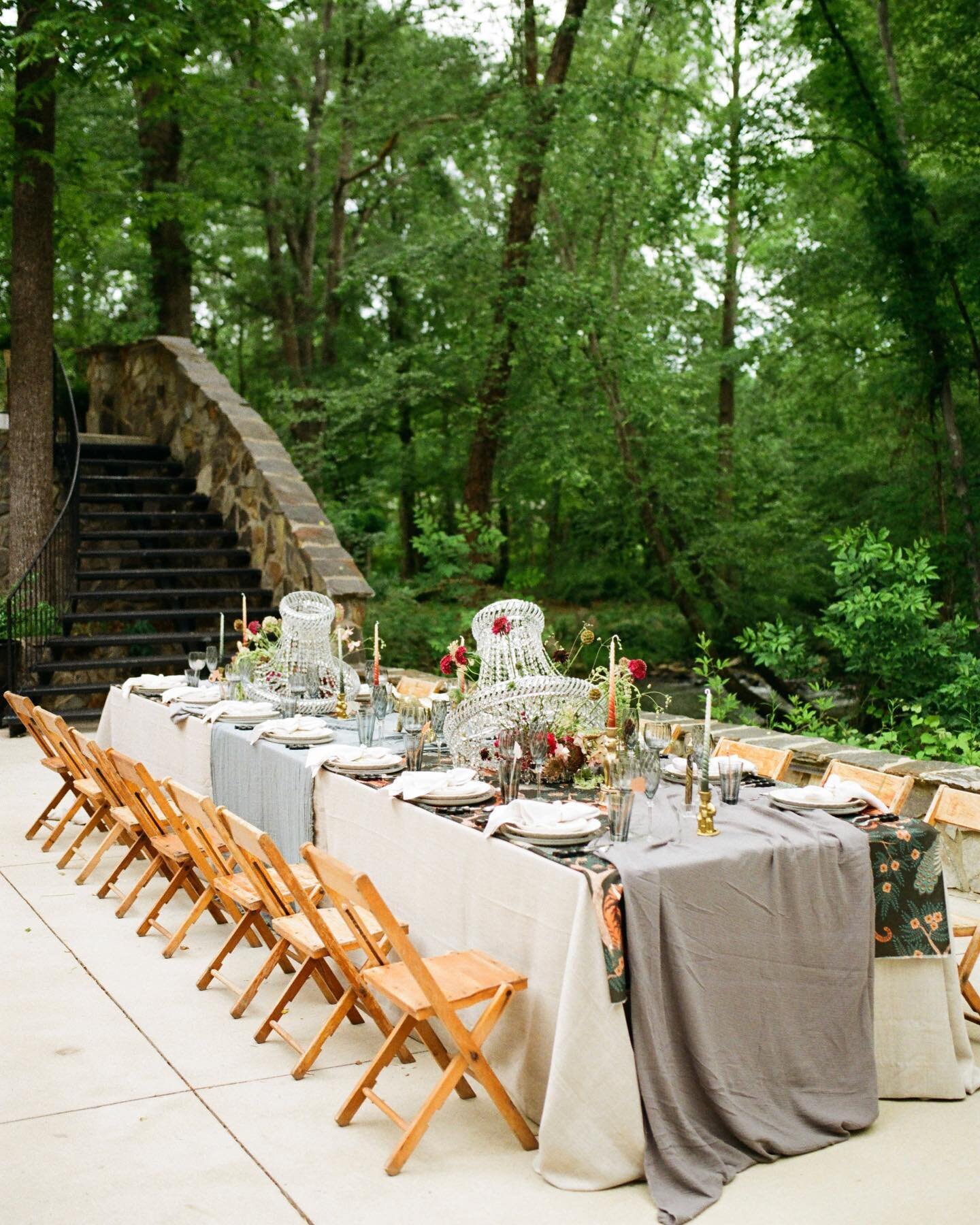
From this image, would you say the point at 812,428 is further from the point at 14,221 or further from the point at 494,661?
the point at 494,661

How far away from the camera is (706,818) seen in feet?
11.5

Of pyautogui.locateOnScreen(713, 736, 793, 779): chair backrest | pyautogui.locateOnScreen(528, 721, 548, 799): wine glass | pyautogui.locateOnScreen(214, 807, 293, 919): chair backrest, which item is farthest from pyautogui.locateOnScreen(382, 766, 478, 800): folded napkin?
pyautogui.locateOnScreen(713, 736, 793, 779): chair backrest

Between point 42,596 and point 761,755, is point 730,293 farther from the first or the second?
point 761,755

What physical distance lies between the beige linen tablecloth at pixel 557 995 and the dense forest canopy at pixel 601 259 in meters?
4.13

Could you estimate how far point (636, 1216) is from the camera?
291cm

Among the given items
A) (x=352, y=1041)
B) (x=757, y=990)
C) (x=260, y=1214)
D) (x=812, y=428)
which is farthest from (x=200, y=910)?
(x=812, y=428)

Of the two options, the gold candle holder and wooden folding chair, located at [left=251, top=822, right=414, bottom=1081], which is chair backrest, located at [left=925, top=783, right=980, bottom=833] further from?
wooden folding chair, located at [left=251, top=822, right=414, bottom=1081]

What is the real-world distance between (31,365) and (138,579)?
7.04 feet

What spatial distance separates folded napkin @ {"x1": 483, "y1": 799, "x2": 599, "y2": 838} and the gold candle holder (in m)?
0.33

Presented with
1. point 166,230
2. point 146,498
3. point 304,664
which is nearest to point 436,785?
point 304,664

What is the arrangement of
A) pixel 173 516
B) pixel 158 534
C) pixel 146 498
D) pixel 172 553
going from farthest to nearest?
pixel 146 498
pixel 173 516
pixel 158 534
pixel 172 553

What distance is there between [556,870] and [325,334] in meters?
14.9

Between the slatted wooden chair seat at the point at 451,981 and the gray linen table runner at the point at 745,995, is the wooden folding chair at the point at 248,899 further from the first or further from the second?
the gray linen table runner at the point at 745,995

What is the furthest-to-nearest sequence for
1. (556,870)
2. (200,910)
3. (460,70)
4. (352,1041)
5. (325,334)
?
(325,334) → (460,70) → (200,910) → (352,1041) → (556,870)
